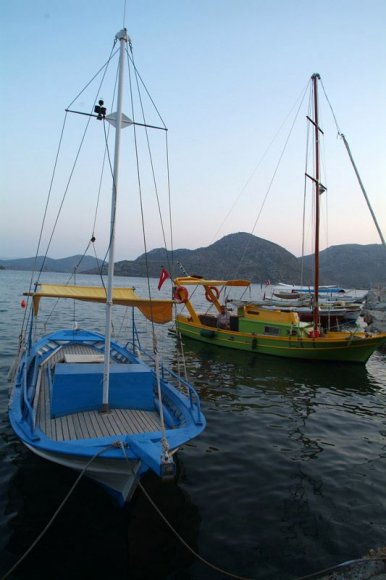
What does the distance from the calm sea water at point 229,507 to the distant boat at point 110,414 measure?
0.91 metres

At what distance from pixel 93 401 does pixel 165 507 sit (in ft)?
9.09

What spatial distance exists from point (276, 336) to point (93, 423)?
51.6ft

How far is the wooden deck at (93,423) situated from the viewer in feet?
24.7

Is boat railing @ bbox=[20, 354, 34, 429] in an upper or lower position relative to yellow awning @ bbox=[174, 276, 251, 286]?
lower

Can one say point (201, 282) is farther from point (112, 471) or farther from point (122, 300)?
point (112, 471)

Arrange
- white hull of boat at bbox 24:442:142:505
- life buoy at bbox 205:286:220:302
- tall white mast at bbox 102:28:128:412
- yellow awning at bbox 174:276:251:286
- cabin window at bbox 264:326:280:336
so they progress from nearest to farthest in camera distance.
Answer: white hull of boat at bbox 24:442:142:505, tall white mast at bbox 102:28:128:412, cabin window at bbox 264:326:280:336, yellow awning at bbox 174:276:251:286, life buoy at bbox 205:286:220:302

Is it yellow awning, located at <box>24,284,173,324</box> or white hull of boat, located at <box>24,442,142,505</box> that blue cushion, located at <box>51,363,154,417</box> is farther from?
yellow awning, located at <box>24,284,173,324</box>

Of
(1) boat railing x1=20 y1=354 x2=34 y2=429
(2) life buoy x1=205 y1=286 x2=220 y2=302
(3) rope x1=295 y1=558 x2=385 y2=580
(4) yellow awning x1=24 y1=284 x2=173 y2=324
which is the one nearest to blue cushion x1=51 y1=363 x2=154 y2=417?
(1) boat railing x1=20 y1=354 x2=34 y2=429

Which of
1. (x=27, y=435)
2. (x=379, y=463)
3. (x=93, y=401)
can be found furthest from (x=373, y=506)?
(x=27, y=435)

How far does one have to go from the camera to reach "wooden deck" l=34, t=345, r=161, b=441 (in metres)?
7.54

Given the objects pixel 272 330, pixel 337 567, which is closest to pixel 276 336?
pixel 272 330

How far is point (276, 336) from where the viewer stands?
72.6 feet

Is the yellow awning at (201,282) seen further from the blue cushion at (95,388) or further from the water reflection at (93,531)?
the water reflection at (93,531)

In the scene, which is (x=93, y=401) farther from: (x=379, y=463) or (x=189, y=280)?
(x=189, y=280)
